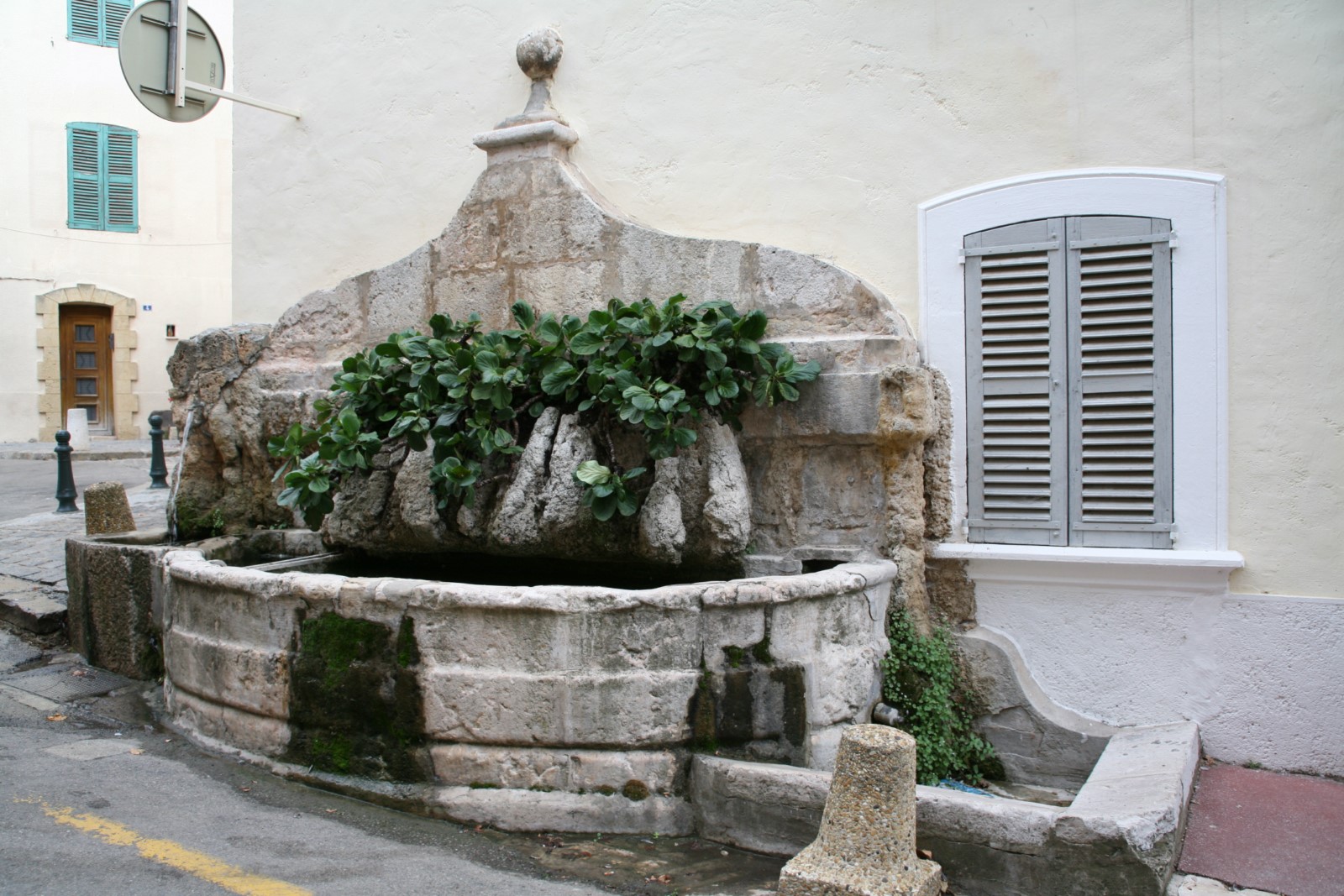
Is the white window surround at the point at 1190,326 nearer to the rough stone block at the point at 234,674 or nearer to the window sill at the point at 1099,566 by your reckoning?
the window sill at the point at 1099,566

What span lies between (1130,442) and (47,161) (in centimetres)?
1712

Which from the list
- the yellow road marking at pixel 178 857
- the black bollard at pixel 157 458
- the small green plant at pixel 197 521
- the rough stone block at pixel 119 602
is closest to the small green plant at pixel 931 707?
the yellow road marking at pixel 178 857

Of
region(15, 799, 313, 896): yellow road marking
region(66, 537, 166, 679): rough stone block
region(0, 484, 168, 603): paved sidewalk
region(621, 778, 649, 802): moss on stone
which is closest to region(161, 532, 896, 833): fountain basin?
region(621, 778, 649, 802): moss on stone

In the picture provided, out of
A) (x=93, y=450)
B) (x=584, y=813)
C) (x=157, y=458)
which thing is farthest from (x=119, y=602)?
(x=93, y=450)

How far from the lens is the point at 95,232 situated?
16.6m

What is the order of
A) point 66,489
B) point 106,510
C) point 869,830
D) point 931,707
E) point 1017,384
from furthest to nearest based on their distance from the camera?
1. point 66,489
2. point 106,510
3. point 1017,384
4. point 931,707
5. point 869,830

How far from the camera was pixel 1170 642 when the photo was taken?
14.2 feet

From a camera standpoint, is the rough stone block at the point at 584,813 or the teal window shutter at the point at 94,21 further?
the teal window shutter at the point at 94,21

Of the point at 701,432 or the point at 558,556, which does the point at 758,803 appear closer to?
the point at 558,556

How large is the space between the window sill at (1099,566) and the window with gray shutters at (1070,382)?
0.08m

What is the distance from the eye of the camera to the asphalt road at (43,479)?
33.4 feet

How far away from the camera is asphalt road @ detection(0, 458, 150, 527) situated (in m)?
10.2

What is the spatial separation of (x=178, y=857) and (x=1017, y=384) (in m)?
3.70

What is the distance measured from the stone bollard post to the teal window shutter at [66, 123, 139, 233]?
56.6ft
